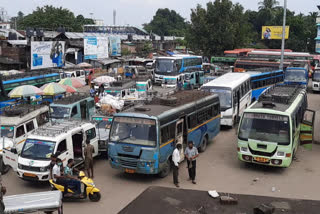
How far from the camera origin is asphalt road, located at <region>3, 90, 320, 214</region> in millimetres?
10789

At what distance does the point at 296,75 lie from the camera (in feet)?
99.3

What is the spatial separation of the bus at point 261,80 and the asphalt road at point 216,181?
10484 mm

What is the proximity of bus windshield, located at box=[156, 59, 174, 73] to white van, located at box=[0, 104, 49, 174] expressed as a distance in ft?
67.7

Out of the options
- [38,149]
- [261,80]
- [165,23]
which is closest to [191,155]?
[38,149]

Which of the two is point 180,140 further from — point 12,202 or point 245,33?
point 245,33

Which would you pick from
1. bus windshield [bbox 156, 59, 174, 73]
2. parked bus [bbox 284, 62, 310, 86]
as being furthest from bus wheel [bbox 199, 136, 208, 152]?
bus windshield [bbox 156, 59, 174, 73]

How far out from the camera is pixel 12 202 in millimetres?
7043

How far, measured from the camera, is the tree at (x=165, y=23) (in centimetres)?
12764

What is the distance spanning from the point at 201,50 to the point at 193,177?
37.6m

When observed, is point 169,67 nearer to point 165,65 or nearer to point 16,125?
point 165,65

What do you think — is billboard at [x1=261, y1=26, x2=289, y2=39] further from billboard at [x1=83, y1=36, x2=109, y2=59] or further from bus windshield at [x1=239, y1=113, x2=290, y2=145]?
bus windshield at [x1=239, y1=113, x2=290, y2=145]

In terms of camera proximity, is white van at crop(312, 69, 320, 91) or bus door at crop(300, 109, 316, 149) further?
white van at crop(312, 69, 320, 91)

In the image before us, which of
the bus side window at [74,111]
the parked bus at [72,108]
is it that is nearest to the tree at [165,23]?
the parked bus at [72,108]

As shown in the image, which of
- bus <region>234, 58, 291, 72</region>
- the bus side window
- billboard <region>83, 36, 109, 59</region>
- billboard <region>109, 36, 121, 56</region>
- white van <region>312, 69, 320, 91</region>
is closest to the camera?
→ the bus side window
